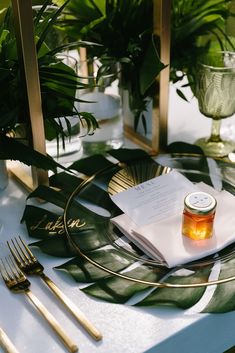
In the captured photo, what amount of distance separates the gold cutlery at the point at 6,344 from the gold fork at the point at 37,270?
Result: 0.07 metres

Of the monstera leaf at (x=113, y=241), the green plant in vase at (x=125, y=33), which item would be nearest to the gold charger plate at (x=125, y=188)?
the monstera leaf at (x=113, y=241)

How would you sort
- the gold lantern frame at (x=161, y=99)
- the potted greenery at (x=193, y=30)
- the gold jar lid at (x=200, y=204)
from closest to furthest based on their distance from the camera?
the gold jar lid at (x=200, y=204), the gold lantern frame at (x=161, y=99), the potted greenery at (x=193, y=30)

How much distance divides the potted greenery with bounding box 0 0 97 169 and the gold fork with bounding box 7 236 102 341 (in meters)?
0.11

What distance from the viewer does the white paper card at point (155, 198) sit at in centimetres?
67

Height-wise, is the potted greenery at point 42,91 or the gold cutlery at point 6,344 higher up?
the potted greenery at point 42,91

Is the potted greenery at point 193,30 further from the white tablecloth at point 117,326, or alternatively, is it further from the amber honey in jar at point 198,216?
the white tablecloth at point 117,326

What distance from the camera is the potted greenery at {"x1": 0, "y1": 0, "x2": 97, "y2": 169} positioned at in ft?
2.15

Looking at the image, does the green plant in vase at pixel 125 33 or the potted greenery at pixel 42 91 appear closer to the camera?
the potted greenery at pixel 42 91

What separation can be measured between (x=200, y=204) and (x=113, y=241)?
12cm

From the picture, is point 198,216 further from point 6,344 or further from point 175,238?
point 6,344

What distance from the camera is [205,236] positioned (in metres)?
0.62

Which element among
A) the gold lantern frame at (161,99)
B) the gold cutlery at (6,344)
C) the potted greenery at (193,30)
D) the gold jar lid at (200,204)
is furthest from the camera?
the potted greenery at (193,30)

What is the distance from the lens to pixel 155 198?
2.28 ft

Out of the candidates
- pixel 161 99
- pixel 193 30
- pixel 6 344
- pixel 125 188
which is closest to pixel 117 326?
pixel 6 344
